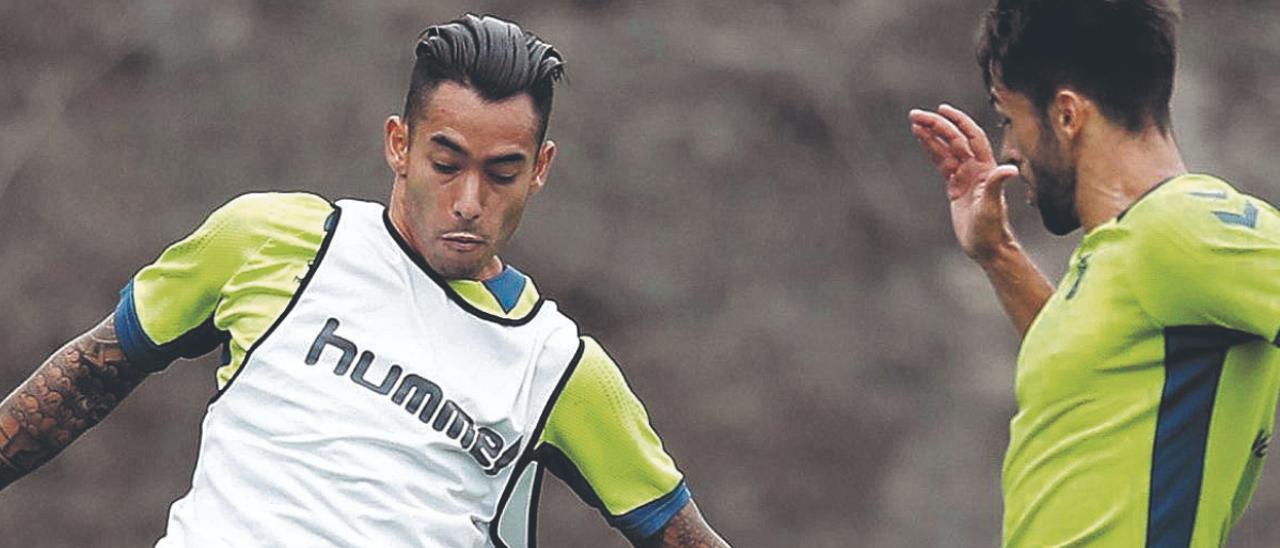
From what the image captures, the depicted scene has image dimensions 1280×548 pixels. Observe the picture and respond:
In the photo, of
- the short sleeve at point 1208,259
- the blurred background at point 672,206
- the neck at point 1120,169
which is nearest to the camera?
the short sleeve at point 1208,259

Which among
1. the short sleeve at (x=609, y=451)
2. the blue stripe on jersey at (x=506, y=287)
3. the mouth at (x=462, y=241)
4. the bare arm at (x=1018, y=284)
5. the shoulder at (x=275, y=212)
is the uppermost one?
the shoulder at (x=275, y=212)

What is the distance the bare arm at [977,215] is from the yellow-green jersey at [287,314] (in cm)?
60

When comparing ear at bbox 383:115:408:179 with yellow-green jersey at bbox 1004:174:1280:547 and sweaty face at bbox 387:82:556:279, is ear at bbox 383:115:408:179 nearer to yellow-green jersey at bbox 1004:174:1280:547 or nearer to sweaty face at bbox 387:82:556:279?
sweaty face at bbox 387:82:556:279

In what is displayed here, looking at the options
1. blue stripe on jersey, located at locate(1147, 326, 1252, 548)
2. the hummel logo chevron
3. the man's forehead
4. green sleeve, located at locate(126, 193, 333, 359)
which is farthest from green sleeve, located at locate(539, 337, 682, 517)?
the hummel logo chevron

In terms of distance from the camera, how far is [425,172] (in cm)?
344

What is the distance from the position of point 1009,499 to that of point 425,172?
39.2 inches

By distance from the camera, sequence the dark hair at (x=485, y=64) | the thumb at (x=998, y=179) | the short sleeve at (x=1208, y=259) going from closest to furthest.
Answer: the short sleeve at (x=1208, y=259) < the thumb at (x=998, y=179) < the dark hair at (x=485, y=64)

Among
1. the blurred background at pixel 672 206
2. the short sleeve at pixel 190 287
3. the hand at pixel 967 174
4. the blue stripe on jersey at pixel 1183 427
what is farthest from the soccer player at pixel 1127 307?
the blurred background at pixel 672 206

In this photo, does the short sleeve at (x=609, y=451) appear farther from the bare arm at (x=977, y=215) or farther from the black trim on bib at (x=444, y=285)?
the bare arm at (x=977, y=215)

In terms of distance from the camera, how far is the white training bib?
3.37 m

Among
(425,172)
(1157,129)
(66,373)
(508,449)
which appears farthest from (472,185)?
(1157,129)

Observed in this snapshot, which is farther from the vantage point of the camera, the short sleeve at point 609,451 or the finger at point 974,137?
the finger at point 974,137

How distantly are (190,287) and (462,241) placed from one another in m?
0.47

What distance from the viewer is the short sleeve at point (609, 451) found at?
11.5ft
